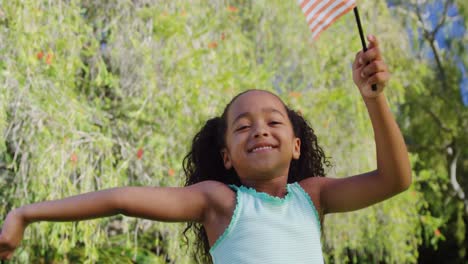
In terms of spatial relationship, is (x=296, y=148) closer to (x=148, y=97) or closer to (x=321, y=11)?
(x=321, y=11)

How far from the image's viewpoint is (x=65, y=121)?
14.3ft

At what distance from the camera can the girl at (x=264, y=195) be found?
1.53m

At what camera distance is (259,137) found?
5.64ft

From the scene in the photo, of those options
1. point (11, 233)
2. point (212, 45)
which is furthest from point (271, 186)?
point (212, 45)

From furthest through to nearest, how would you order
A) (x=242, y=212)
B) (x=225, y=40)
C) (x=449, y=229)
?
(x=449, y=229) < (x=225, y=40) < (x=242, y=212)

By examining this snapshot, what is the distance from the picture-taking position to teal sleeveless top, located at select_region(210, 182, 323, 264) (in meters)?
1.62

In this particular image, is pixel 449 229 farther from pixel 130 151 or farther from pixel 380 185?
pixel 380 185

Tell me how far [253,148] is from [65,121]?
2.85 metres

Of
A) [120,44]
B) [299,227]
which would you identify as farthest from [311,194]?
[120,44]

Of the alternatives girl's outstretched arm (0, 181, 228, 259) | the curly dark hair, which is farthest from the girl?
the curly dark hair

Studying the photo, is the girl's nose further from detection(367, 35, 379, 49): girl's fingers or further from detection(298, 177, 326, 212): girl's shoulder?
detection(367, 35, 379, 49): girl's fingers

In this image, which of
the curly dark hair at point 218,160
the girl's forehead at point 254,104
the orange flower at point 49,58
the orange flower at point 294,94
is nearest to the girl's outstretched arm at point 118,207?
the girl's forehead at point 254,104

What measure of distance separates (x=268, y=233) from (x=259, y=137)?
232 millimetres

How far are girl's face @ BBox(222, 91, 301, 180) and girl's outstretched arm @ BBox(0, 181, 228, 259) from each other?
0.11m
